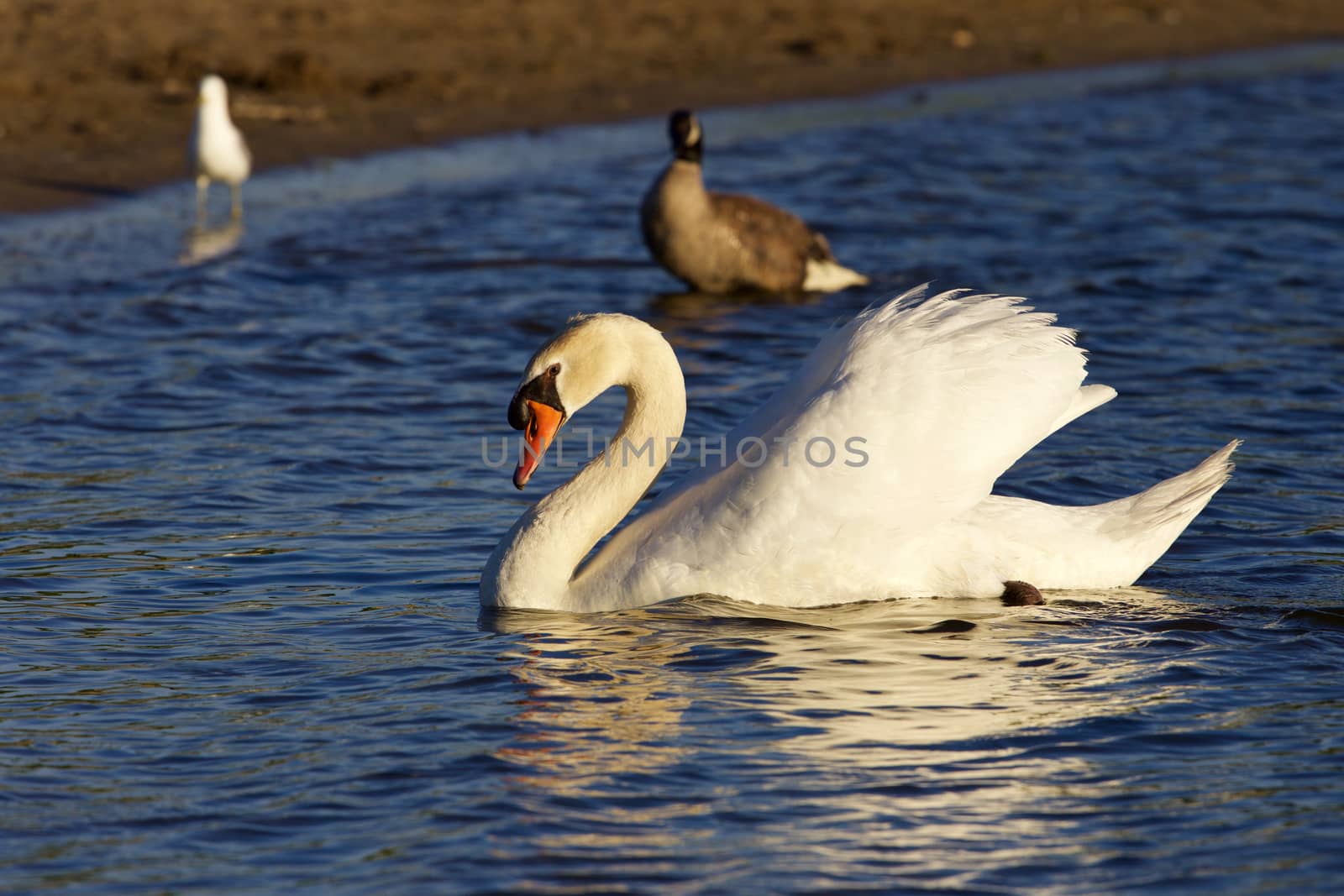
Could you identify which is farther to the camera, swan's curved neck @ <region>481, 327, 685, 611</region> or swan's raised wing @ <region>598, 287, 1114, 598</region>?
swan's curved neck @ <region>481, 327, 685, 611</region>

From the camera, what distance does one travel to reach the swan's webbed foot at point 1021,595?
6570 mm

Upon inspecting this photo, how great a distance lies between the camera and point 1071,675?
591 centimetres

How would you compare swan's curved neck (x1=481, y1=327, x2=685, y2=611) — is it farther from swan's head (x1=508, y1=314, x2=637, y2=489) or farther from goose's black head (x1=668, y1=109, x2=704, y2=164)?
goose's black head (x1=668, y1=109, x2=704, y2=164)

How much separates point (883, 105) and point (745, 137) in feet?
7.89

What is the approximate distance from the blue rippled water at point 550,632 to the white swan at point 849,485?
0.16 m

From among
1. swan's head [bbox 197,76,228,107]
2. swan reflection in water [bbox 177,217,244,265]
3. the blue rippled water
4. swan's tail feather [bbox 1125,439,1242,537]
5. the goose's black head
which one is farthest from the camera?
swan's head [bbox 197,76,228,107]

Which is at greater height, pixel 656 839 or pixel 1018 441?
pixel 1018 441

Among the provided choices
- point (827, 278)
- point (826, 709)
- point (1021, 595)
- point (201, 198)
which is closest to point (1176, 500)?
point (1021, 595)

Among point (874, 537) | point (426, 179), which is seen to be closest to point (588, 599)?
point (874, 537)

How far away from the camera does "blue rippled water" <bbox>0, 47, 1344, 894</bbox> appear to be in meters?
4.77

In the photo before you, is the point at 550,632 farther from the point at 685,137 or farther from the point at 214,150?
the point at 214,150

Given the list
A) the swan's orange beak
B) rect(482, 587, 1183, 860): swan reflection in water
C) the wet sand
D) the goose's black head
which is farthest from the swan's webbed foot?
the wet sand

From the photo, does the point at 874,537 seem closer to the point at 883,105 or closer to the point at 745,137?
the point at 745,137

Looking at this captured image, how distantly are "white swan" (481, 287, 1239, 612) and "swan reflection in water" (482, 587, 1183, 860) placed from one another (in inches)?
5.2
